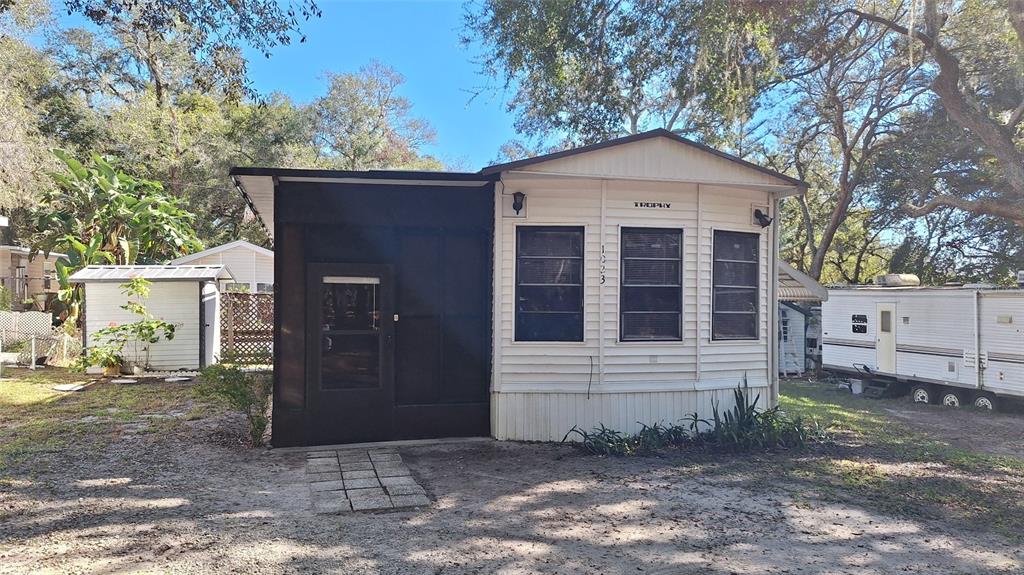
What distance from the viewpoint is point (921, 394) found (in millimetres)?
11492

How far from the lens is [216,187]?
2353cm

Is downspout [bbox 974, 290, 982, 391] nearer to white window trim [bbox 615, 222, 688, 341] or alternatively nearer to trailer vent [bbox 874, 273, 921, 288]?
trailer vent [bbox 874, 273, 921, 288]

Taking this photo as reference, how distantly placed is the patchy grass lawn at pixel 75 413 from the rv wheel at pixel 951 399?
471 inches

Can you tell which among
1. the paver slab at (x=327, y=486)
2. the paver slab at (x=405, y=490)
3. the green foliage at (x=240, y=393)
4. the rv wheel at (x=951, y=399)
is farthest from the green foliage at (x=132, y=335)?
the rv wheel at (x=951, y=399)

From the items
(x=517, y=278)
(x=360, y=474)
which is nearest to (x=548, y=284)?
(x=517, y=278)

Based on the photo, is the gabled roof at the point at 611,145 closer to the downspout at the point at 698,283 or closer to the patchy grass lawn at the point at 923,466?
the downspout at the point at 698,283

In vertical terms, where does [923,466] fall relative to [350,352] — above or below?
below

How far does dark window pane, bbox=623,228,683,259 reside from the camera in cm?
664

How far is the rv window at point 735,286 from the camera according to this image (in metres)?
6.91

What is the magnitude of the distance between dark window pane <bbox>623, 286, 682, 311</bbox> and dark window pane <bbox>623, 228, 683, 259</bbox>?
0.36 meters

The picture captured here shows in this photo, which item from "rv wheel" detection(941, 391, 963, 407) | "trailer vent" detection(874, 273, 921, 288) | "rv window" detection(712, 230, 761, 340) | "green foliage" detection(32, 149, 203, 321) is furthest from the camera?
"green foliage" detection(32, 149, 203, 321)

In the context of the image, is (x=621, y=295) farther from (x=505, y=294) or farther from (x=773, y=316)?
(x=773, y=316)

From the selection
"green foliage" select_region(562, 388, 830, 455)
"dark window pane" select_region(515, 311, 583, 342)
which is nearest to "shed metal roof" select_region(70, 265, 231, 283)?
"dark window pane" select_region(515, 311, 583, 342)

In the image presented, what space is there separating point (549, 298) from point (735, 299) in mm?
2184
